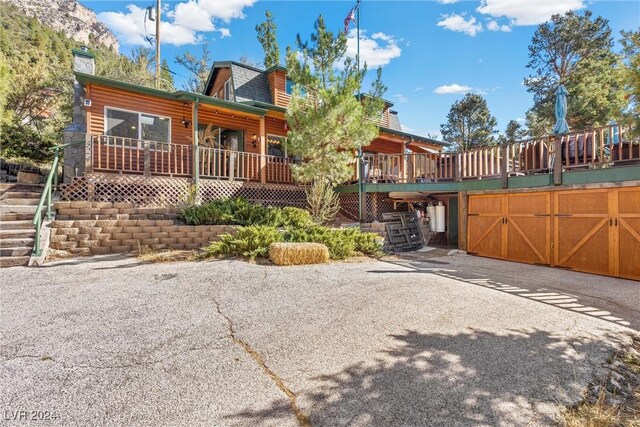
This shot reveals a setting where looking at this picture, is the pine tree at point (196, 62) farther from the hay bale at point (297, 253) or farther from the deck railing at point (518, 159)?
the hay bale at point (297, 253)

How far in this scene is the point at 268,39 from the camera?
26.2m

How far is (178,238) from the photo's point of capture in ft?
23.9

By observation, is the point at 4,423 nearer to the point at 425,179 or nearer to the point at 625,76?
the point at 625,76

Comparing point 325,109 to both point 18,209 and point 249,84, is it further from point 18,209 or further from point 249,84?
point 18,209

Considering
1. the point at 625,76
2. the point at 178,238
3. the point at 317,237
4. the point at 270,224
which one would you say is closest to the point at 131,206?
the point at 178,238

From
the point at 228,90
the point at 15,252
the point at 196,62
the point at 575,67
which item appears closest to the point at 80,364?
the point at 15,252

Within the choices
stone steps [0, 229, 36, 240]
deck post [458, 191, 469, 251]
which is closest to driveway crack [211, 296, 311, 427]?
stone steps [0, 229, 36, 240]

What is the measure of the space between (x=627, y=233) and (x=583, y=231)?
752 millimetres

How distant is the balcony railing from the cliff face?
8825 centimetres

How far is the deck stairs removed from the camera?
5422 mm

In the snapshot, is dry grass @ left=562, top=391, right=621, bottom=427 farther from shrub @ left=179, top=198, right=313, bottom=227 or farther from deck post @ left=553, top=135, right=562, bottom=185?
shrub @ left=179, top=198, right=313, bottom=227

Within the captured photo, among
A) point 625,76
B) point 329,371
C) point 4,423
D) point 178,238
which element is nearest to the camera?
point 4,423

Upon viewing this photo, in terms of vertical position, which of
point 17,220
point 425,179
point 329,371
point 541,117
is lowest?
point 329,371

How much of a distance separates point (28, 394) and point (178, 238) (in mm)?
5352
